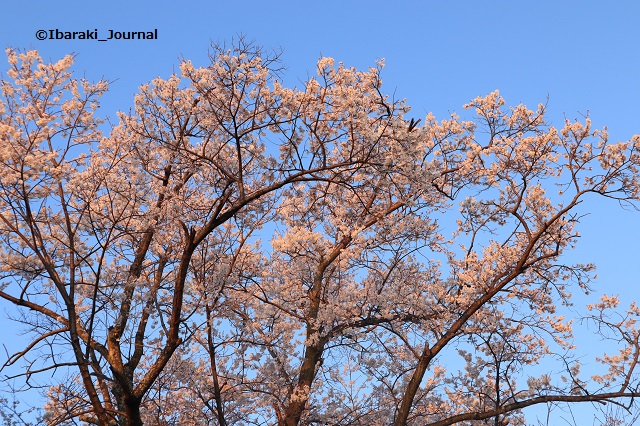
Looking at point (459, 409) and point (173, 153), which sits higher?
point (173, 153)

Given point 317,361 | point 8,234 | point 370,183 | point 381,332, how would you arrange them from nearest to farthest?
point 370,183, point 8,234, point 317,361, point 381,332

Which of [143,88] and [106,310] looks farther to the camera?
[143,88]

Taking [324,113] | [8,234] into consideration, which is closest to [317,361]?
[324,113]

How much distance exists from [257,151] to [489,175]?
145 inches

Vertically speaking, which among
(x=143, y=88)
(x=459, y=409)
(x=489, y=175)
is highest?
(x=143, y=88)

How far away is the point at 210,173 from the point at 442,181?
13.0 feet

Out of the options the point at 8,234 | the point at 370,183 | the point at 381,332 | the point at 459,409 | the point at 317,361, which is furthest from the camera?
the point at 459,409

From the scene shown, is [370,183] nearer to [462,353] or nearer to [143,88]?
[143,88]

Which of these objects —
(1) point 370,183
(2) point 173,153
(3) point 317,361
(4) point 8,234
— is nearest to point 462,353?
(3) point 317,361

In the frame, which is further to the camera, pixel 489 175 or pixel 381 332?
pixel 381 332

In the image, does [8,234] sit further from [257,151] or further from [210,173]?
[257,151]

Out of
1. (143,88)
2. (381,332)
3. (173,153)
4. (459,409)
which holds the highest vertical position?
(143,88)

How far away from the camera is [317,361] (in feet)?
41.6

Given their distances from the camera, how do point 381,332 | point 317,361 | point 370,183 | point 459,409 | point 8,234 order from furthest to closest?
point 459,409, point 381,332, point 317,361, point 8,234, point 370,183
